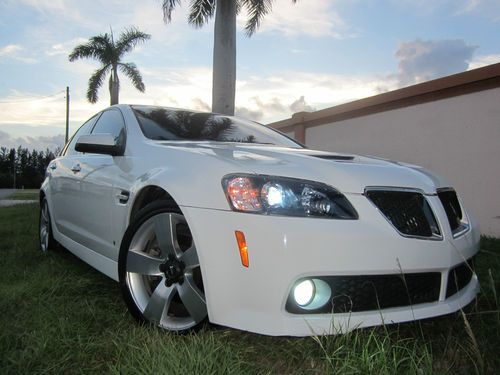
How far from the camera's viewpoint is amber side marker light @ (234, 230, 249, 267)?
78.7 inches

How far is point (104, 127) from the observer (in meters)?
3.92

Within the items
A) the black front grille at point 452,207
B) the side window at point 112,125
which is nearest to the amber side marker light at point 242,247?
the black front grille at point 452,207

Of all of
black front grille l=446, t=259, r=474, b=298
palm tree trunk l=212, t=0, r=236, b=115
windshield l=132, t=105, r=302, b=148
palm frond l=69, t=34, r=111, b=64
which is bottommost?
black front grille l=446, t=259, r=474, b=298

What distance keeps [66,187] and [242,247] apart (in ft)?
8.27

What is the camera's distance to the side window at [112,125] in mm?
3345

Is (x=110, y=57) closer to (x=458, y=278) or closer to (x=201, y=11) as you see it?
(x=201, y=11)

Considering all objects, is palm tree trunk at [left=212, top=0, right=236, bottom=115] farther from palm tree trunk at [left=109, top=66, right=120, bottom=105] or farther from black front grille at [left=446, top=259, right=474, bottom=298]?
palm tree trunk at [left=109, top=66, right=120, bottom=105]

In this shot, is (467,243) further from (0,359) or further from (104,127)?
(104,127)

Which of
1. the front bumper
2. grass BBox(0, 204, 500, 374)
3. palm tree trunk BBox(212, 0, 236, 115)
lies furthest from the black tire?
palm tree trunk BBox(212, 0, 236, 115)

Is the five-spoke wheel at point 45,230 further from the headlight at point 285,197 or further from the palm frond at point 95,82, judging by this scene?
the palm frond at point 95,82

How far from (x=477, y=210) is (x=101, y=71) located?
69.0 ft

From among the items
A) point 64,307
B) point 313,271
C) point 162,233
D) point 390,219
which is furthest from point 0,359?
point 390,219

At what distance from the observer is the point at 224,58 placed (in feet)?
34.8

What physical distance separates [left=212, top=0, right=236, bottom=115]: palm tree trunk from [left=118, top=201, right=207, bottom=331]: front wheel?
311 inches
